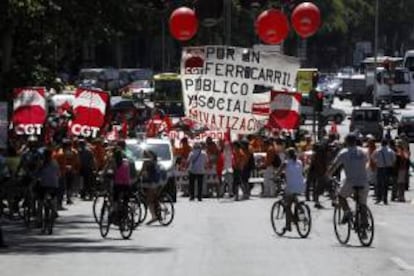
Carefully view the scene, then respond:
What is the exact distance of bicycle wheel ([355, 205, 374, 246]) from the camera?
23.0 m

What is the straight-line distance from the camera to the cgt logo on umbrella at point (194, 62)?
133 feet

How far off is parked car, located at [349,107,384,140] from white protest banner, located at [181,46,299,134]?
84.5 feet

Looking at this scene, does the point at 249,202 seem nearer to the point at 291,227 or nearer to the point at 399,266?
the point at 291,227

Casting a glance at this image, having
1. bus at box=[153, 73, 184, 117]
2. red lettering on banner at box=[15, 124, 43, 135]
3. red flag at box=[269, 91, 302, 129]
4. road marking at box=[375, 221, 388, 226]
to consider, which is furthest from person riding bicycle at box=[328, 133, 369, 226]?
bus at box=[153, 73, 184, 117]

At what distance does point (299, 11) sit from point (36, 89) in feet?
24.9

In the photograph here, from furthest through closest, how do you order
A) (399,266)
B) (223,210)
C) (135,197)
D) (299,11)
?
(223,210)
(299,11)
(135,197)
(399,266)

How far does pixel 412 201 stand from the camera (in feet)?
126

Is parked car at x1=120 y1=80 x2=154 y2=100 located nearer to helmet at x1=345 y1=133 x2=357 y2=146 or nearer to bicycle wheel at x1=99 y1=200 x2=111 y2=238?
bicycle wheel at x1=99 y1=200 x2=111 y2=238

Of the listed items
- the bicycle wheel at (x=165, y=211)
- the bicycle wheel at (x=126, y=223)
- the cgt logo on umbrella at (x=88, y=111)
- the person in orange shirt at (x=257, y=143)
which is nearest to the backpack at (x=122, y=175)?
the bicycle wheel at (x=126, y=223)

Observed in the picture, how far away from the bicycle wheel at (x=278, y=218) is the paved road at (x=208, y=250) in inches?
6.7

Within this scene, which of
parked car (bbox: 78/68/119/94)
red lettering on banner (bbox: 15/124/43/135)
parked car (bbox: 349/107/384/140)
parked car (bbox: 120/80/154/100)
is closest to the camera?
red lettering on banner (bbox: 15/124/43/135)

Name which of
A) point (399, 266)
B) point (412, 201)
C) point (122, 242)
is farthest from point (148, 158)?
point (412, 201)

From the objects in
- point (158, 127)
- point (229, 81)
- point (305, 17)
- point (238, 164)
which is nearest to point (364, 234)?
point (305, 17)

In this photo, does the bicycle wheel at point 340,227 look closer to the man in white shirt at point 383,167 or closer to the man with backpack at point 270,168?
the man in white shirt at point 383,167
